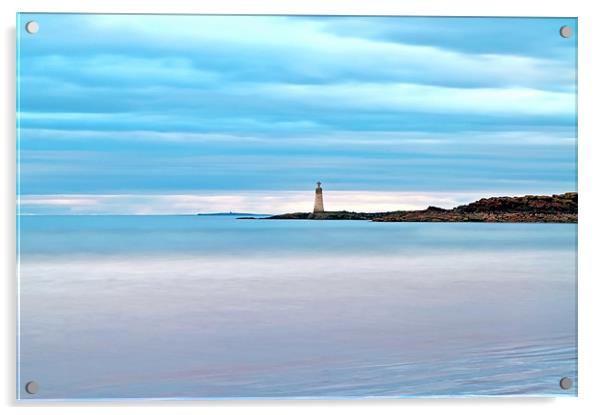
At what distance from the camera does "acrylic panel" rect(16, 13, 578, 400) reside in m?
4.33

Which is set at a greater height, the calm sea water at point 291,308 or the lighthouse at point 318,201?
the lighthouse at point 318,201

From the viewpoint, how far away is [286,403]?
4.30m

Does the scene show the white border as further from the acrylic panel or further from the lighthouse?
the lighthouse

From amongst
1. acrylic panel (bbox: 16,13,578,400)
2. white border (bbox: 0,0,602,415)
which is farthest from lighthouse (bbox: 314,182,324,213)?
white border (bbox: 0,0,602,415)

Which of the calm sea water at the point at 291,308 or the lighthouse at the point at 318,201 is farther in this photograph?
the lighthouse at the point at 318,201

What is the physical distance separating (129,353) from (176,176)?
2.55 feet

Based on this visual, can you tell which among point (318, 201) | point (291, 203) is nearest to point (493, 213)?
point (318, 201)

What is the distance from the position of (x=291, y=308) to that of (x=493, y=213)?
0.98 metres

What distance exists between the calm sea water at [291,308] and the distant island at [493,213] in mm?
35

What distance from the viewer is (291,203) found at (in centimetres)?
445

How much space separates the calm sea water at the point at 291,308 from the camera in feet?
14.2
